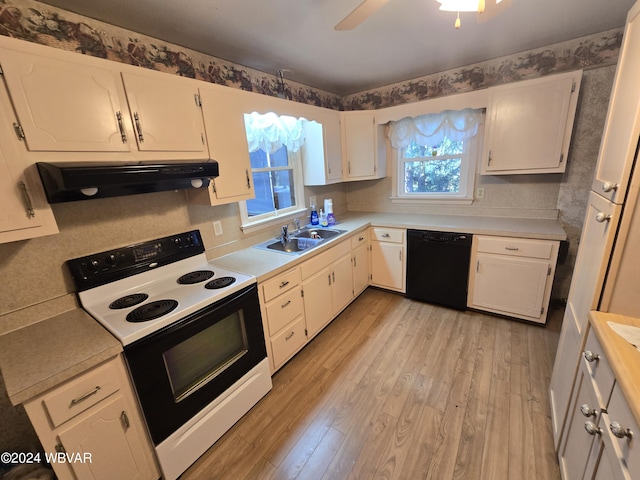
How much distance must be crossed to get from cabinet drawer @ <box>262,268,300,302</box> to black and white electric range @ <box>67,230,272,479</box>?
0.11 meters

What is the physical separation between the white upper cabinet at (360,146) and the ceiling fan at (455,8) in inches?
68.2

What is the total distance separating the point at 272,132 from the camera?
7.64 feet

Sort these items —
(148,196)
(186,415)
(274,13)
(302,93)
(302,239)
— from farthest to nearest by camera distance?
(302,93) → (302,239) → (148,196) → (274,13) → (186,415)

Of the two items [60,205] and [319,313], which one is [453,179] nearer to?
[319,313]

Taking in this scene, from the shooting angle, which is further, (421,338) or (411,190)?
(411,190)

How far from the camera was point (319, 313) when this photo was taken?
242 centimetres

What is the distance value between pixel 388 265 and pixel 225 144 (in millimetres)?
2061

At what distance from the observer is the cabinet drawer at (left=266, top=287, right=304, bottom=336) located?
6.28 feet

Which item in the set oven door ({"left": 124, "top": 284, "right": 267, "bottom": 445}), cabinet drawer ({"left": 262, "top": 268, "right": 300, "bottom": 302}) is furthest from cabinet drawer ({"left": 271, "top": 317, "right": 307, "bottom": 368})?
cabinet drawer ({"left": 262, "top": 268, "right": 300, "bottom": 302})

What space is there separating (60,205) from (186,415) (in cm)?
127

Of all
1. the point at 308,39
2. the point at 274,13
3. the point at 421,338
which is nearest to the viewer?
the point at 274,13

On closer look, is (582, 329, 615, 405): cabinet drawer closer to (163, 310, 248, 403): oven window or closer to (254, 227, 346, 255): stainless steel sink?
(163, 310, 248, 403): oven window

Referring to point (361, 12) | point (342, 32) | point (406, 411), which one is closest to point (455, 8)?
point (361, 12)

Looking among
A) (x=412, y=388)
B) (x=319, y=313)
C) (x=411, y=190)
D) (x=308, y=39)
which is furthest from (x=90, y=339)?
(x=411, y=190)
